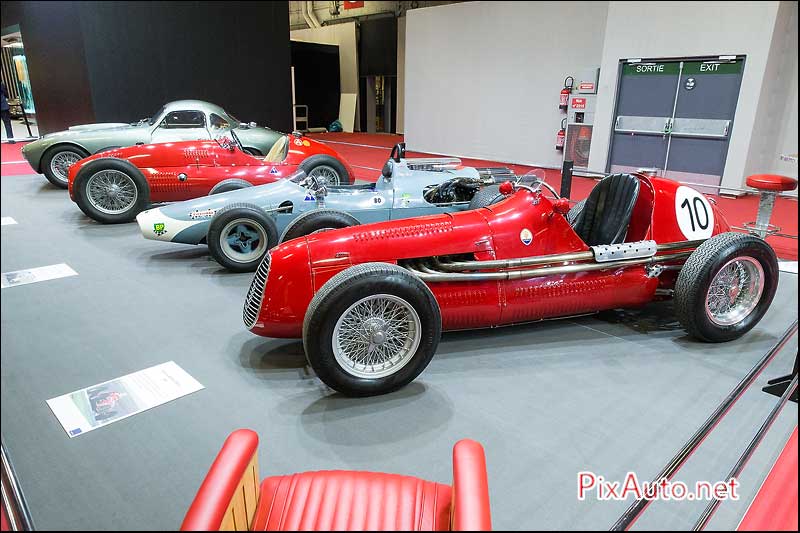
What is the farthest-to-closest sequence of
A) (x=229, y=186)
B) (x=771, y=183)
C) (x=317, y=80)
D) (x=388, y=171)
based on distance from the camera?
(x=317, y=80), (x=229, y=186), (x=771, y=183), (x=388, y=171)

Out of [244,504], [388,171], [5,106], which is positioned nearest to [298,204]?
[388,171]

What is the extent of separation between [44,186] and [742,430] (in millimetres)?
10174

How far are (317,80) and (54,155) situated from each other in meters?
16.7

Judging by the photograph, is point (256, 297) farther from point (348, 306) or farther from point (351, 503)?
point (351, 503)

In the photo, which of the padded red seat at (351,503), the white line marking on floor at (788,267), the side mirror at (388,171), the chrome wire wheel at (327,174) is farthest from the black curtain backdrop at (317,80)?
the padded red seat at (351,503)

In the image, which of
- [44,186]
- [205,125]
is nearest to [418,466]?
[205,125]

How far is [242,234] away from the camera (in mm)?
5156

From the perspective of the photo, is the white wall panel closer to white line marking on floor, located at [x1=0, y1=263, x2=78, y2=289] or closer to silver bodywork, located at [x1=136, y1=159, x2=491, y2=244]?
silver bodywork, located at [x1=136, y1=159, x2=491, y2=244]

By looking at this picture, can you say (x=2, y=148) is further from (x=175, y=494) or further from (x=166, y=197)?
(x=166, y=197)

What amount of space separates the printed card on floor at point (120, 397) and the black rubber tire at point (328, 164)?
417 cm

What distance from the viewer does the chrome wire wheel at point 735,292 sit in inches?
146

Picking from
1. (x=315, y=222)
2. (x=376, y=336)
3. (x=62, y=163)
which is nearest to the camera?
(x=376, y=336)

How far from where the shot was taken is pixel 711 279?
3.53m

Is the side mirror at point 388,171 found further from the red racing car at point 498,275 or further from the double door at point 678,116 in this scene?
the double door at point 678,116
